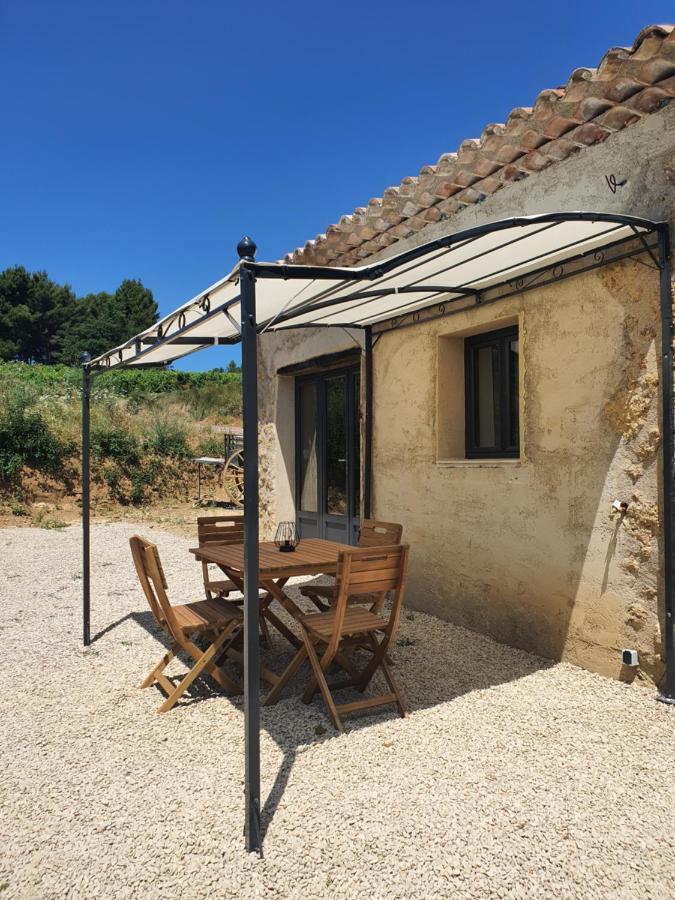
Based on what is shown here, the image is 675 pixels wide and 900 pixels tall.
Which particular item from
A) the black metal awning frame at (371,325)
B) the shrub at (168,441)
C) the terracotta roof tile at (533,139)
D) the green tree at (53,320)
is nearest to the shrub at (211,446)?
the shrub at (168,441)

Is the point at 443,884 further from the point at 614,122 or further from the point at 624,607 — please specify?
the point at 614,122

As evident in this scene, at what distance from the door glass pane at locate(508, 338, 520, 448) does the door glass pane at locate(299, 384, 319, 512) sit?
323 centimetres

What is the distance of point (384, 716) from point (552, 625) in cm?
153

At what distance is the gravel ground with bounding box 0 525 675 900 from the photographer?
203 cm

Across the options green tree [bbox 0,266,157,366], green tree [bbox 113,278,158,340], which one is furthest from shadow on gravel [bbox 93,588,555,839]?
green tree [bbox 113,278,158,340]

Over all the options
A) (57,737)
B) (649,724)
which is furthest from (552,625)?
(57,737)

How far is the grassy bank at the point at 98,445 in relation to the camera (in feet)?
42.2

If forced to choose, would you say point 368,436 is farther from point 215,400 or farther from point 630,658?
point 215,400

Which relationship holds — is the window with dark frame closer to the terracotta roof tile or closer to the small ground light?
the terracotta roof tile

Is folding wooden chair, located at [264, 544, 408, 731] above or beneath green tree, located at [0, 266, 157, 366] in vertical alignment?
beneath

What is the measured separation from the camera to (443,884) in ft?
6.50

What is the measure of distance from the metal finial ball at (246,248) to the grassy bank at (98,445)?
11.4 m

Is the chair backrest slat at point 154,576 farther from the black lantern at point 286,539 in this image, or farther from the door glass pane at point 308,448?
the door glass pane at point 308,448

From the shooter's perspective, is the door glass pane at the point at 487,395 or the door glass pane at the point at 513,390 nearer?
the door glass pane at the point at 513,390
